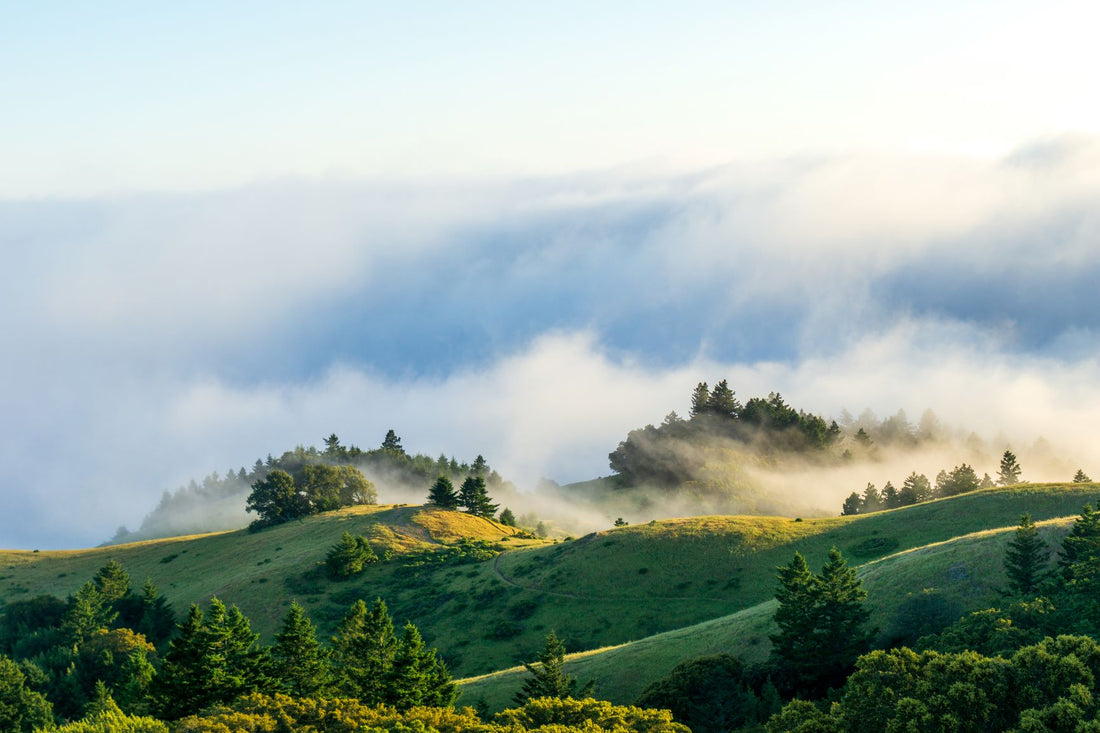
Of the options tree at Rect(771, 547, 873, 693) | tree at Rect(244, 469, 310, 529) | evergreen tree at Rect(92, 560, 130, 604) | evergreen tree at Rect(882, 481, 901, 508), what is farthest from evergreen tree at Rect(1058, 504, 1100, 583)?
tree at Rect(244, 469, 310, 529)

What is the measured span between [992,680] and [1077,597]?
69.4 feet

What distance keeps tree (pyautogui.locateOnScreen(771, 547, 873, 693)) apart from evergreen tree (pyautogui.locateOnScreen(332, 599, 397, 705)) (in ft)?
89.2

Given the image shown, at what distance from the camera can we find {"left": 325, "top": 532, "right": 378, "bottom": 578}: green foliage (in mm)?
114625

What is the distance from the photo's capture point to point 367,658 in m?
65.0

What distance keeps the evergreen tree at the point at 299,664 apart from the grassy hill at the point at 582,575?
1285cm

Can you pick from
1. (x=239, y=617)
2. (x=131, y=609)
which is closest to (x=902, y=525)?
(x=239, y=617)

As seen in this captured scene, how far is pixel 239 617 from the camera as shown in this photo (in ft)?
223

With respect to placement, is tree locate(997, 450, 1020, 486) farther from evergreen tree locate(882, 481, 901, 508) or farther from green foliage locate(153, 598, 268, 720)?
green foliage locate(153, 598, 268, 720)

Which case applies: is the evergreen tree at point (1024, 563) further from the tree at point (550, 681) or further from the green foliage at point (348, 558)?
the green foliage at point (348, 558)

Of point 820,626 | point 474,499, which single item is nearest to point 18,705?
point 820,626

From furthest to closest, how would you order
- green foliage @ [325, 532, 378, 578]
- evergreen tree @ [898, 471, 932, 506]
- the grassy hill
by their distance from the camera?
evergreen tree @ [898, 471, 932, 506] → green foliage @ [325, 532, 378, 578] → the grassy hill

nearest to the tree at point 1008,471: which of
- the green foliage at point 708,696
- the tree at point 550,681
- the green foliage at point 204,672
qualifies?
the green foliage at point 708,696

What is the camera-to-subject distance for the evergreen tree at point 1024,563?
2596 inches

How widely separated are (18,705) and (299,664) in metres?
30.4
